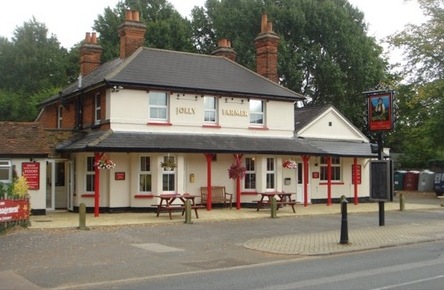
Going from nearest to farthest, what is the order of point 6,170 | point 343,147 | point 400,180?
point 6,170 < point 343,147 < point 400,180

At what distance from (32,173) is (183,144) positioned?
6.21m

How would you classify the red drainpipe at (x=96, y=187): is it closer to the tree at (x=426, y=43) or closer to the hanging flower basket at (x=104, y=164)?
the hanging flower basket at (x=104, y=164)

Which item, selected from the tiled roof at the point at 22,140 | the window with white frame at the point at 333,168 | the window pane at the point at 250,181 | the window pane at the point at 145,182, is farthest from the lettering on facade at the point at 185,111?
the window with white frame at the point at 333,168

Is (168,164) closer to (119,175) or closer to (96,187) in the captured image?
(119,175)

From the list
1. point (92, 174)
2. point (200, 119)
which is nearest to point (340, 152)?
point (200, 119)

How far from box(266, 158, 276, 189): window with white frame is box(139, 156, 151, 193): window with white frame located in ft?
20.2

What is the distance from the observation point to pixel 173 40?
1786 inches

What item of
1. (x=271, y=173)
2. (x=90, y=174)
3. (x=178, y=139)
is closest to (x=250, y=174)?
(x=271, y=173)

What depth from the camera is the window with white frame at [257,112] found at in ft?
91.7

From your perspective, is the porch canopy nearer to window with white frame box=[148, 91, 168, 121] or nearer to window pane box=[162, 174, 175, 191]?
window with white frame box=[148, 91, 168, 121]

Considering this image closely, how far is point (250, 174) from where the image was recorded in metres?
27.3

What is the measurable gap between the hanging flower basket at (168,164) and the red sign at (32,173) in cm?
505

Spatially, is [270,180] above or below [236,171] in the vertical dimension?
below

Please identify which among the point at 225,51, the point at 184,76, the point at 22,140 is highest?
the point at 225,51
